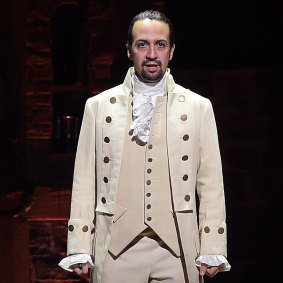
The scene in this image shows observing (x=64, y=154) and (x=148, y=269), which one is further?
(x=64, y=154)

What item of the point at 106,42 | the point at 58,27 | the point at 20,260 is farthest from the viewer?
the point at 58,27

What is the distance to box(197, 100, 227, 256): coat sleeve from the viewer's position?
2.11 metres

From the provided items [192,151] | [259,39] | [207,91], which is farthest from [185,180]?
[259,39]

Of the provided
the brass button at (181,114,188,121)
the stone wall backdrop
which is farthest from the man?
the stone wall backdrop

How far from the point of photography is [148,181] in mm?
2061

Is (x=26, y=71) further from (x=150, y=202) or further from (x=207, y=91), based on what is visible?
(x=150, y=202)

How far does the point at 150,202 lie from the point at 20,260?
1.65m

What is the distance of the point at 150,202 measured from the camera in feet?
6.75

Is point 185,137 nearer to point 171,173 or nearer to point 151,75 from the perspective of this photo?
point 171,173

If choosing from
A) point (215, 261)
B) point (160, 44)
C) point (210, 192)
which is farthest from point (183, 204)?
point (160, 44)

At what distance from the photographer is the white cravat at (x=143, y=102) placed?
82.7 inches

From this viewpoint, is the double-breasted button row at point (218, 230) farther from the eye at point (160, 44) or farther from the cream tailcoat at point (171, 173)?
the eye at point (160, 44)

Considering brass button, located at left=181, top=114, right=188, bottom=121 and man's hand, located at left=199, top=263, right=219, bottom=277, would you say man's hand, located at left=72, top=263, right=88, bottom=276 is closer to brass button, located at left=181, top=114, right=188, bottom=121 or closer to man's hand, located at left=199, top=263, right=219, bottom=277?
man's hand, located at left=199, top=263, right=219, bottom=277

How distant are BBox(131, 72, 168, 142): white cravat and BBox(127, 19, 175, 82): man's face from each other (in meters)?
0.04
